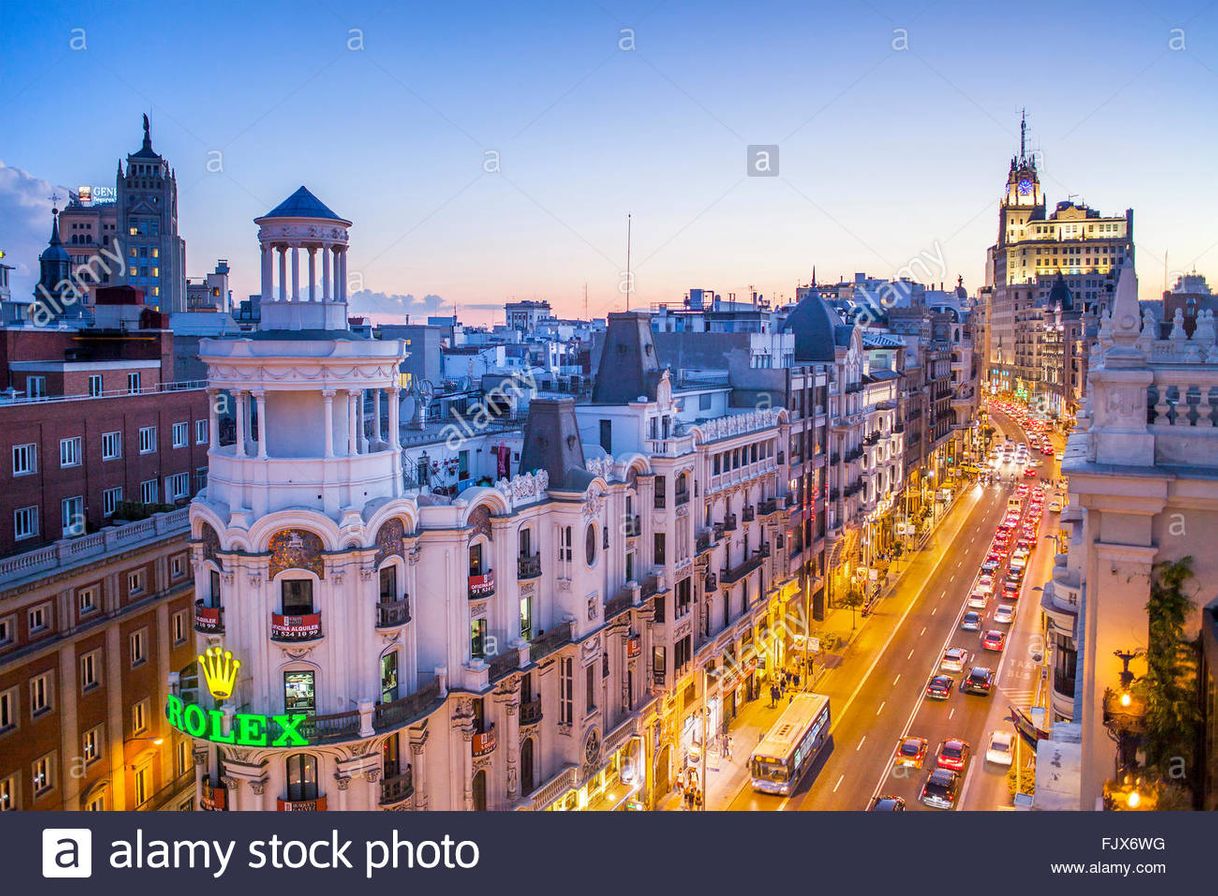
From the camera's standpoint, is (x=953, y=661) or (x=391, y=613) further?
(x=953, y=661)

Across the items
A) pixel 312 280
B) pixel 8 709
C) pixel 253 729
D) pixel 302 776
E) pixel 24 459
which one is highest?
pixel 312 280

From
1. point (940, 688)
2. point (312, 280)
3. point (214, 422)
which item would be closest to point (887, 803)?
point (940, 688)

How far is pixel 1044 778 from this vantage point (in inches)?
645

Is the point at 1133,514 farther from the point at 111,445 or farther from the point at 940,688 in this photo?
the point at 940,688

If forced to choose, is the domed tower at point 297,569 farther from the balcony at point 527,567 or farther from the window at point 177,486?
the window at point 177,486

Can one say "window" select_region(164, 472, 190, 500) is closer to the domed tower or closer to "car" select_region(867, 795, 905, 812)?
the domed tower

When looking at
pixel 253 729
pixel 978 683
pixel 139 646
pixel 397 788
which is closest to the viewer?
pixel 253 729

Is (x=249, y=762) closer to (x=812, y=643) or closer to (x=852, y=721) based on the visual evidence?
(x=852, y=721)

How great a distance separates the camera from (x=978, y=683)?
61.0 metres

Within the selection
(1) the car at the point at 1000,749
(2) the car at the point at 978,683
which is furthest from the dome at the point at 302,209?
(2) the car at the point at 978,683

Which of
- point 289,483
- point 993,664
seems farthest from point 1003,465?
point 289,483

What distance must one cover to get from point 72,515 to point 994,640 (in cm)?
5526

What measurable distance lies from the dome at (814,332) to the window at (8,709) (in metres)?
57.7

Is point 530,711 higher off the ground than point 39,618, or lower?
lower
